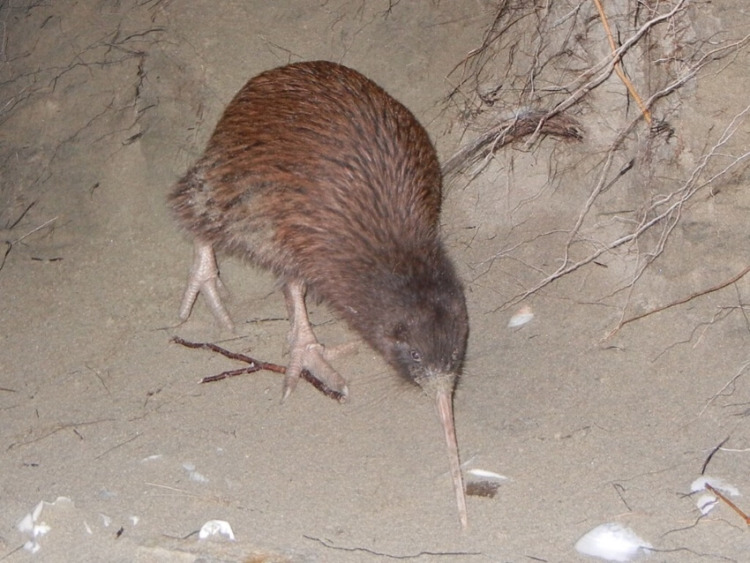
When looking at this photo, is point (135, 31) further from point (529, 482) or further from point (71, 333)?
point (529, 482)

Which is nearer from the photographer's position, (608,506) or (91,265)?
(608,506)

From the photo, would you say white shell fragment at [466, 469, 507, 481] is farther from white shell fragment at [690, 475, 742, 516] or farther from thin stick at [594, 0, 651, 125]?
thin stick at [594, 0, 651, 125]

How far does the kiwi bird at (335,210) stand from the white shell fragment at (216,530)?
968 mm

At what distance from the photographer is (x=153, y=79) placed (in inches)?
213

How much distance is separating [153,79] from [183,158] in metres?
0.53

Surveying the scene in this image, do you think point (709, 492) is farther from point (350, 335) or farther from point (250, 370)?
point (250, 370)

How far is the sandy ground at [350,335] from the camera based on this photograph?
11.1 feet

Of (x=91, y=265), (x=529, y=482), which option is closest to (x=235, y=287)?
(x=91, y=265)

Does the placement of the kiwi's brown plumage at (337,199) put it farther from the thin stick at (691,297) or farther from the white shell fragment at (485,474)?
the thin stick at (691,297)

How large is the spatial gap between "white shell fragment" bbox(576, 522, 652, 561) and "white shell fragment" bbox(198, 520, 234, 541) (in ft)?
3.88

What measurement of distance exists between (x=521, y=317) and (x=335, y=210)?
1.03 metres

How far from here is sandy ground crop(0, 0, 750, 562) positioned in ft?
11.1

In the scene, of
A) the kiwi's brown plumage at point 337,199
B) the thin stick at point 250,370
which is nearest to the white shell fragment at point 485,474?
the kiwi's brown plumage at point 337,199

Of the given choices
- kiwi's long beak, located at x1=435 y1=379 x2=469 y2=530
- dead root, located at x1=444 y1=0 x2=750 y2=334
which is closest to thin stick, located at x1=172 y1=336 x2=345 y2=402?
kiwi's long beak, located at x1=435 y1=379 x2=469 y2=530
